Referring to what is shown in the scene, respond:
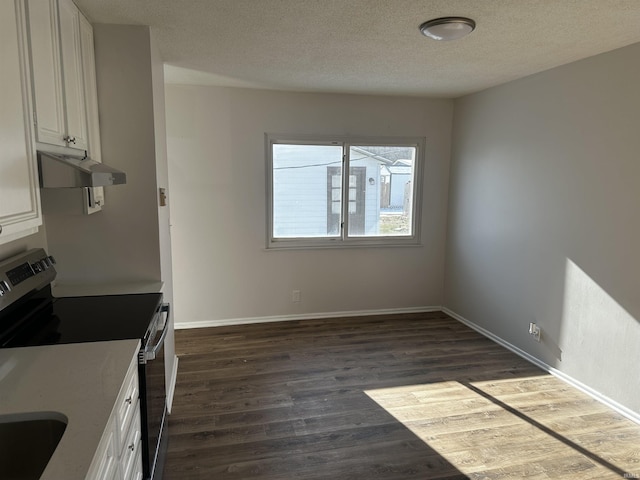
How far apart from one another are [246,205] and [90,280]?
6.31ft

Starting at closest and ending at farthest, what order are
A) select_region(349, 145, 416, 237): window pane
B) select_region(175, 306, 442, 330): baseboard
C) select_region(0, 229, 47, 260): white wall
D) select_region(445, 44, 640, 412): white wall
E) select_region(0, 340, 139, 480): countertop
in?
select_region(0, 340, 139, 480): countertop < select_region(0, 229, 47, 260): white wall < select_region(445, 44, 640, 412): white wall < select_region(175, 306, 442, 330): baseboard < select_region(349, 145, 416, 237): window pane

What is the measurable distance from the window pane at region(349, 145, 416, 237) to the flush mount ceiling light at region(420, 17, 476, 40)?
6.73ft

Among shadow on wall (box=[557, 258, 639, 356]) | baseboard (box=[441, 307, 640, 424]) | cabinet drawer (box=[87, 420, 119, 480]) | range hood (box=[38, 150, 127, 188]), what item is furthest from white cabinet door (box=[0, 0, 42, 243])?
baseboard (box=[441, 307, 640, 424])

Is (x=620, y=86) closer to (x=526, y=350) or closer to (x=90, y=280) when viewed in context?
(x=526, y=350)

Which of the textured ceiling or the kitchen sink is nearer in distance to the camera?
the kitchen sink

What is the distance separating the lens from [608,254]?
2752 mm

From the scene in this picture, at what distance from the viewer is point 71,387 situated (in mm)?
1295

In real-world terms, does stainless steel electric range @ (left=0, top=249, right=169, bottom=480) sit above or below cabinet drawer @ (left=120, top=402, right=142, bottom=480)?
above

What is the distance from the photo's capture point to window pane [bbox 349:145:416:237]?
4.39 meters

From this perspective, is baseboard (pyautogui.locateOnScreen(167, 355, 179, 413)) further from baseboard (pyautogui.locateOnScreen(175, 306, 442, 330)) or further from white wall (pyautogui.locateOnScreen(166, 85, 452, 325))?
white wall (pyautogui.locateOnScreen(166, 85, 452, 325))

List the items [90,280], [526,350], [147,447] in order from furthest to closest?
1. [526,350]
2. [90,280]
3. [147,447]

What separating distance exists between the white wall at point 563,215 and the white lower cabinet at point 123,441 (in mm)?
2976

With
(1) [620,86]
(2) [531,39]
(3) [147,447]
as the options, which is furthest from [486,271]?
(3) [147,447]

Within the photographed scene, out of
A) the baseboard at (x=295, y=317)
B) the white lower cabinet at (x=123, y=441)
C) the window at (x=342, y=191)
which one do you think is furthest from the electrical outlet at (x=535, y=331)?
the white lower cabinet at (x=123, y=441)
